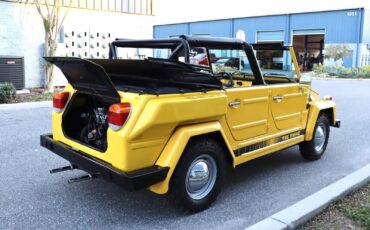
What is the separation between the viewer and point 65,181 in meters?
4.98

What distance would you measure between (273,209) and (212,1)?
39440mm

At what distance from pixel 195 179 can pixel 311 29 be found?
105ft

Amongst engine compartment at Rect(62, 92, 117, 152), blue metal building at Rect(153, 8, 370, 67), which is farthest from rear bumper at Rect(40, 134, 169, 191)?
blue metal building at Rect(153, 8, 370, 67)

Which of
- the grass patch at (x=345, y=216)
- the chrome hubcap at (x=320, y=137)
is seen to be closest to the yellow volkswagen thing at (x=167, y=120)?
the chrome hubcap at (x=320, y=137)

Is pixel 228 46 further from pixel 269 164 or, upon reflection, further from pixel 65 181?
pixel 65 181

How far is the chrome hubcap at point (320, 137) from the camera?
6.20 m

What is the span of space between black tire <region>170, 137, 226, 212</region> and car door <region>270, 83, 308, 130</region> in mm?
1193

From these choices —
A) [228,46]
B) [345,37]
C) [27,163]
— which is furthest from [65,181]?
[345,37]

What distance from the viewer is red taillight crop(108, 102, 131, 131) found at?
3590 millimetres

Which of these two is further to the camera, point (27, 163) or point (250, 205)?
point (27, 163)

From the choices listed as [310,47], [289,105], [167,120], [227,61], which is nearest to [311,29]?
[310,47]

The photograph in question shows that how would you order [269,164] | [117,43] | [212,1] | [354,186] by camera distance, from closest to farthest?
1. [354,186]
2. [117,43]
3. [269,164]
4. [212,1]

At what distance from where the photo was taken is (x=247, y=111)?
4664mm

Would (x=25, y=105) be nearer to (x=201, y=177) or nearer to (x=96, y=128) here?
(x=96, y=128)
